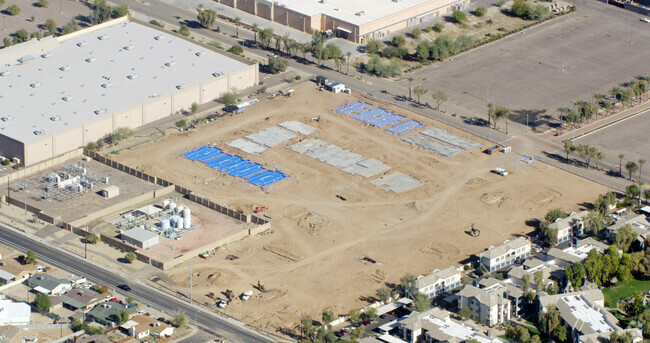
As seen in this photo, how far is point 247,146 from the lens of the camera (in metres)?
170

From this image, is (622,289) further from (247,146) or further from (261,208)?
(247,146)

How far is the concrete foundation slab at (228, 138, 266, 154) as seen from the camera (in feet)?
552

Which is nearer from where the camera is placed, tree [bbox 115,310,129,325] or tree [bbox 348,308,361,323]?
tree [bbox 115,310,129,325]

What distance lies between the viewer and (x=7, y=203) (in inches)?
5955

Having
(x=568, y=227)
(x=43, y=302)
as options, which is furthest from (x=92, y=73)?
(x=568, y=227)

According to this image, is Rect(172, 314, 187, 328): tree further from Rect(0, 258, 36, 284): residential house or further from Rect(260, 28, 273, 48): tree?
Rect(260, 28, 273, 48): tree

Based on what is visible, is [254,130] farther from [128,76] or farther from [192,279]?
[192,279]

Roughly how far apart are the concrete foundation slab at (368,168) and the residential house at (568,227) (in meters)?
26.5

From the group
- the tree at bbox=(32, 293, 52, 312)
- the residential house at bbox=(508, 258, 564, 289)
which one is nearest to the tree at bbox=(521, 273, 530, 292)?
the residential house at bbox=(508, 258, 564, 289)

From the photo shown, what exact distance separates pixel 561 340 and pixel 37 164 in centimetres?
7068

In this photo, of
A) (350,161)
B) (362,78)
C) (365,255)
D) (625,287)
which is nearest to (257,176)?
(350,161)

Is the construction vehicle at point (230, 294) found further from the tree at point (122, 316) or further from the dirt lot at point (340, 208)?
the tree at point (122, 316)

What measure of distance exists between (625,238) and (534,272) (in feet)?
44.5

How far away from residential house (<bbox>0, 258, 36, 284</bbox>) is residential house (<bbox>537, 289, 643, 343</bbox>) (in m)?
54.0
